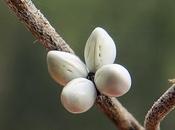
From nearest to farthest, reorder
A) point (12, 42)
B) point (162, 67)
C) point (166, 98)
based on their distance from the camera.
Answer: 1. point (166, 98)
2. point (162, 67)
3. point (12, 42)

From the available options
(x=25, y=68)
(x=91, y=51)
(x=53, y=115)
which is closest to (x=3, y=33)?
(x=25, y=68)

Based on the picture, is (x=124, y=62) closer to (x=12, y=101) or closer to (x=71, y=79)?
(x=12, y=101)

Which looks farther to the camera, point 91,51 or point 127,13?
point 127,13

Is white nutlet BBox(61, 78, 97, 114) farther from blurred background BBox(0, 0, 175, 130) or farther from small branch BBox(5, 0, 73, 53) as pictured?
blurred background BBox(0, 0, 175, 130)

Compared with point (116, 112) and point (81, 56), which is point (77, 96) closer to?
point (116, 112)

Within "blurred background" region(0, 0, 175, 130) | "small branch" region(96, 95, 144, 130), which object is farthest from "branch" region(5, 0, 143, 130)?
"blurred background" region(0, 0, 175, 130)

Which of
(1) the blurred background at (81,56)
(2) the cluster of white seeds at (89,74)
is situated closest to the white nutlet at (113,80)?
(2) the cluster of white seeds at (89,74)

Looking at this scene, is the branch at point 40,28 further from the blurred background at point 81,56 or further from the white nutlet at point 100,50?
the blurred background at point 81,56
